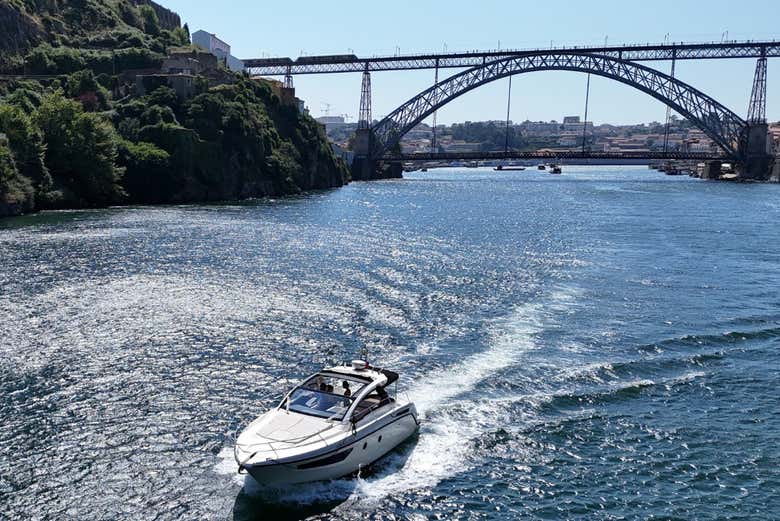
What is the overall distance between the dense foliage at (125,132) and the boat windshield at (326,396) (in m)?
63.0

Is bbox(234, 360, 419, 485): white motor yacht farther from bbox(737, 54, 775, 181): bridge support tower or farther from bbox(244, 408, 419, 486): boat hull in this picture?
bbox(737, 54, 775, 181): bridge support tower

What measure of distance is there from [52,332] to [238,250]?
2455 centimetres

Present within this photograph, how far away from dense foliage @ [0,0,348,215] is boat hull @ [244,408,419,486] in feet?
215

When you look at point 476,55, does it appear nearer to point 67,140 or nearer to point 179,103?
point 179,103

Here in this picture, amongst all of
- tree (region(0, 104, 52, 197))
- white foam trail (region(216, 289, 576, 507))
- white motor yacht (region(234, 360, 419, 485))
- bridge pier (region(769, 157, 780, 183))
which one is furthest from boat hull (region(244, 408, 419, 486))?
bridge pier (region(769, 157, 780, 183))

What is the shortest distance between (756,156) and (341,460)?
166 meters

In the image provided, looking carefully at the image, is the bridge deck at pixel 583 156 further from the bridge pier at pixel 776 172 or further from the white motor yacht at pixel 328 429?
the white motor yacht at pixel 328 429

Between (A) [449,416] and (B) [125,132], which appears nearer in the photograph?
(A) [449,416]

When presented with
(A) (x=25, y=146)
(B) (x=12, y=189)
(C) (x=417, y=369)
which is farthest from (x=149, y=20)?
(C) (x=417, y=369)

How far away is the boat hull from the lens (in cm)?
1912

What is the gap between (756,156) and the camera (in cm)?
16012

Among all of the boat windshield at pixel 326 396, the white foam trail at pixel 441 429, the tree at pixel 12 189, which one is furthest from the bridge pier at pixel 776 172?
the boat windshield at pixel 326 396

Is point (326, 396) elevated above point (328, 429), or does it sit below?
above

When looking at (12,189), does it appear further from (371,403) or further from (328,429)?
(328,429)
